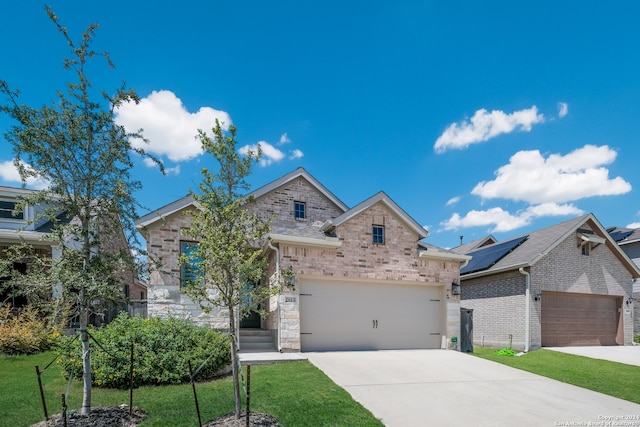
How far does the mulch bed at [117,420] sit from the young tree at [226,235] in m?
0.24

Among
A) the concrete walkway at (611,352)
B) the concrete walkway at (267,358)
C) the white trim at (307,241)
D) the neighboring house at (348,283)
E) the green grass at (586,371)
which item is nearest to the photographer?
the green grass at (586,371)

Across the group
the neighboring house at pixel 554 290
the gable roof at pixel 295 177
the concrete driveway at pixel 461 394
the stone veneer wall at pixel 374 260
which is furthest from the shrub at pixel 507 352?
the gable roof at pixel 295 177

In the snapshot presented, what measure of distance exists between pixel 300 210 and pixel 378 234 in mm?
4014

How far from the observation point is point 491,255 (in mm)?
17219

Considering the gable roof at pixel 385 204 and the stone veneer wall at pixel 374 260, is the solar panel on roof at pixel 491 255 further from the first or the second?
the gable roof at pixel 385 204

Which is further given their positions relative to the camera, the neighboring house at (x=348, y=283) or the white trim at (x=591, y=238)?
the white trim at (x=591, y=238)

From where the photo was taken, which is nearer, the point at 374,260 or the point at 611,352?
the point at 374,260

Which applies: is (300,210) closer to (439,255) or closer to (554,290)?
(439,255)


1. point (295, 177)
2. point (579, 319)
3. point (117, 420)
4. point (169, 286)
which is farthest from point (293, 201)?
point (579, 319)

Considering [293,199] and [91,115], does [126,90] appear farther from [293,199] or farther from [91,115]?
[293,199]

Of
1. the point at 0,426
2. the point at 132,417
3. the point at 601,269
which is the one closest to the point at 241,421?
the point at 132,417

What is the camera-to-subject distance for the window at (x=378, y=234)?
12.4 m

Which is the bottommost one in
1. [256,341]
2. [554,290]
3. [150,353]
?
[256,341]

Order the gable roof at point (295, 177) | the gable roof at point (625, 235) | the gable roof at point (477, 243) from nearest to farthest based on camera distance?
the gable roof at point (295, 177) → the gable roof at point (625, 235) → the gable roof at point (477, 243)
